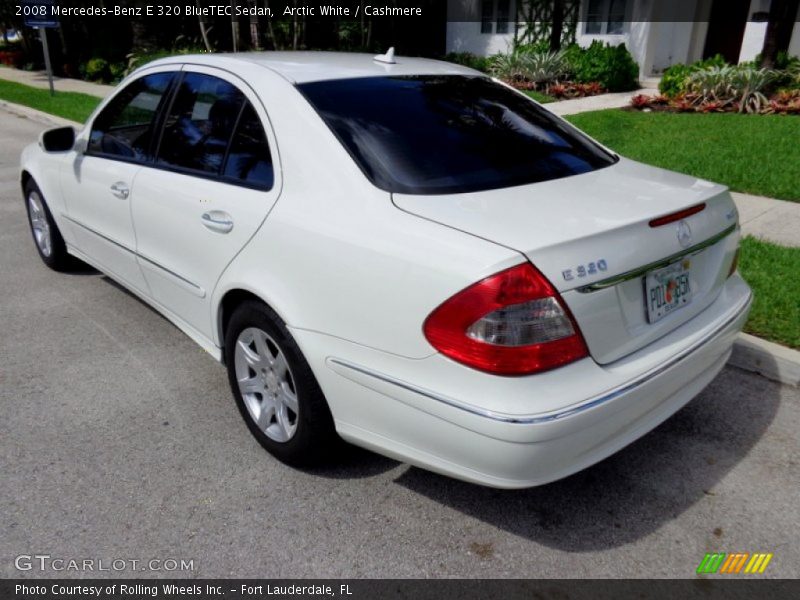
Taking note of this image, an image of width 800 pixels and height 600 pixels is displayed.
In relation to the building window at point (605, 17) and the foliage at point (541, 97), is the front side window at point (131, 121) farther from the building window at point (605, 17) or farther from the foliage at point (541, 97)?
the building window at point (605, 17)

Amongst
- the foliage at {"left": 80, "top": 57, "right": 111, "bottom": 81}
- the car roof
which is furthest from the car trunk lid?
the foliage at {"left": 80, "top": 57, "right": 111, "bottom": 81}

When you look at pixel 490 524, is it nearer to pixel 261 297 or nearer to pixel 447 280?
pixel 447 280

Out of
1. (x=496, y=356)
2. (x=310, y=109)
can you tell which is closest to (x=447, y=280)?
(x=496, y=356)

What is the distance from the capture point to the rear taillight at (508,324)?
84.6 inches

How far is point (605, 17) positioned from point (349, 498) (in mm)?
17644

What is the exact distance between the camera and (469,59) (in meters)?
19.8

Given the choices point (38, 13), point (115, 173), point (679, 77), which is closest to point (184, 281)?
point (115, 173)

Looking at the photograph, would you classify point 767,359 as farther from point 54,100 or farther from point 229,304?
point 54,100

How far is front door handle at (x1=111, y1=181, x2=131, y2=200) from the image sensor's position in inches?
147

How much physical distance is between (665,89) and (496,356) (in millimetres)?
11357

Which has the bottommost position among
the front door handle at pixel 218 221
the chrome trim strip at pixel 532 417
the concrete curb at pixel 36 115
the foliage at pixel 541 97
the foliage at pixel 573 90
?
the concrete curb at pixel 36 115

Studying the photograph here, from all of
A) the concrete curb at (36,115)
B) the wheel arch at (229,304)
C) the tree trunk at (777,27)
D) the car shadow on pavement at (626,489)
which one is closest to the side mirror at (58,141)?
the wheel arch at (229,304)

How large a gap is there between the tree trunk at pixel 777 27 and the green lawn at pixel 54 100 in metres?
11.6

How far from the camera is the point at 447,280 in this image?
220 centimetres
